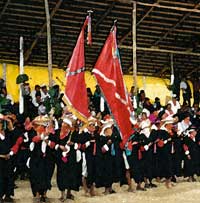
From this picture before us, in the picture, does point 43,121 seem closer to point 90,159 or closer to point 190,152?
point 90,159

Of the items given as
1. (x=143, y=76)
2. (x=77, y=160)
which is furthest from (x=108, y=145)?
(x=143, y=76)

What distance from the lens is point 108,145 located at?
41.5 ft

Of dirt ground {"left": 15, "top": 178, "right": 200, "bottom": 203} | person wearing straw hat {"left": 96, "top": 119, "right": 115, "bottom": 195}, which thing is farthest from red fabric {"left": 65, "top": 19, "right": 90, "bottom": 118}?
dirt ground {"left": 15, "top": 178, "right": 200, "bottom": 203}

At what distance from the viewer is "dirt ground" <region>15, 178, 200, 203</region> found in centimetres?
1192

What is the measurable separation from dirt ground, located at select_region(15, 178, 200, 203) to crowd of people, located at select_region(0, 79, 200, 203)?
0.23m

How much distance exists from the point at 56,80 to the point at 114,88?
35.6 ft

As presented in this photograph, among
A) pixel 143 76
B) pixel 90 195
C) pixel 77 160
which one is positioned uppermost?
pixel 143 76

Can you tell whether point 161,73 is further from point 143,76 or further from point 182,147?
point 182,147

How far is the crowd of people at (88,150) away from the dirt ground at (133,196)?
0.23 meters

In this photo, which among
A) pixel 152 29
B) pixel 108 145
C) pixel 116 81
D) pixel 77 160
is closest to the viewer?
pixel 116 81

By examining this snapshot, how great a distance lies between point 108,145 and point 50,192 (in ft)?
5.59

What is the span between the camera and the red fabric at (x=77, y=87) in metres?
10.5

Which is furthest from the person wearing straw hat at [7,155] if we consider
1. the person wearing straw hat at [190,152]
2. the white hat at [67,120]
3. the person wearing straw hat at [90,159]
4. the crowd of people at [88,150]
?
the person wearing straw hat at [190,152]

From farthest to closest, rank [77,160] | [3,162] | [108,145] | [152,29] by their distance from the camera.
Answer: [152,29]
[108,145]
[77,160]
[3,162]
